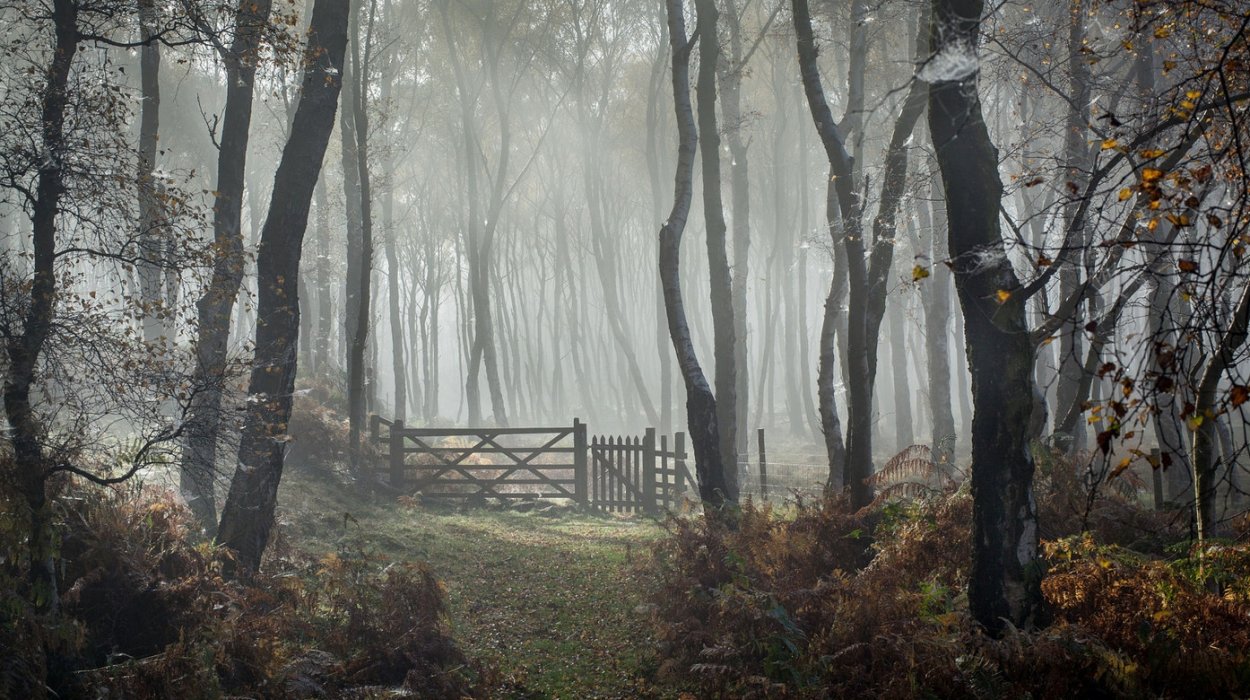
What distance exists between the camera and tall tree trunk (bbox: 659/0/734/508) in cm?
1048

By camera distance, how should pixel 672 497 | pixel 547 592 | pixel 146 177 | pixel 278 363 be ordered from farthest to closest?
pixel 672 497, pixel 547 592, pixel 278 363, pixel 146 177

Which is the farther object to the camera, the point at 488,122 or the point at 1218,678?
the point at 488,122

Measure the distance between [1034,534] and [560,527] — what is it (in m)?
9.72

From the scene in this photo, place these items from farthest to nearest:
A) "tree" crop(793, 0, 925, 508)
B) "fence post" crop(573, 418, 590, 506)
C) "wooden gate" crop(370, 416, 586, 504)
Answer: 1. "fence post" crop(573, 418, 590, 506)
2. "wooden gate" crop(370, 416, 586, 504)
3. "tree" crop(793, 0, 925, 508)

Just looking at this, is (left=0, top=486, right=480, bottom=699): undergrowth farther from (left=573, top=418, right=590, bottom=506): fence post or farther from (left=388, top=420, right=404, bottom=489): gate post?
(left=573, top=418, right=590, bottom=506): fence post

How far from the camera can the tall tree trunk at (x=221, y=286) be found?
6.16m

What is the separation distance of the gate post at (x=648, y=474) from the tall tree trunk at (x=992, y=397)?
10.7 meters

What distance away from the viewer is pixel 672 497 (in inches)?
632

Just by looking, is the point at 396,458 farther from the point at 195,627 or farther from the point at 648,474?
the point at 195,627

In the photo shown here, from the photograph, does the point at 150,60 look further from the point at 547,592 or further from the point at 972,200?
the point at 972,200

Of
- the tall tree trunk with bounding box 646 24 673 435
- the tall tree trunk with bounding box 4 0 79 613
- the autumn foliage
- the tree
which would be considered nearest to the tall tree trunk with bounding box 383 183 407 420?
the tall tree trunk with bounding box 646 24 673 435

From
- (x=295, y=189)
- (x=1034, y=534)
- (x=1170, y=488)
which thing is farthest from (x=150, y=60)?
(x=1170, y=488)

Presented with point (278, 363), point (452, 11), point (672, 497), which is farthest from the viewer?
point (452, 11)

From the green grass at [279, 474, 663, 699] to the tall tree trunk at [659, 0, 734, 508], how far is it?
1.23 metres
